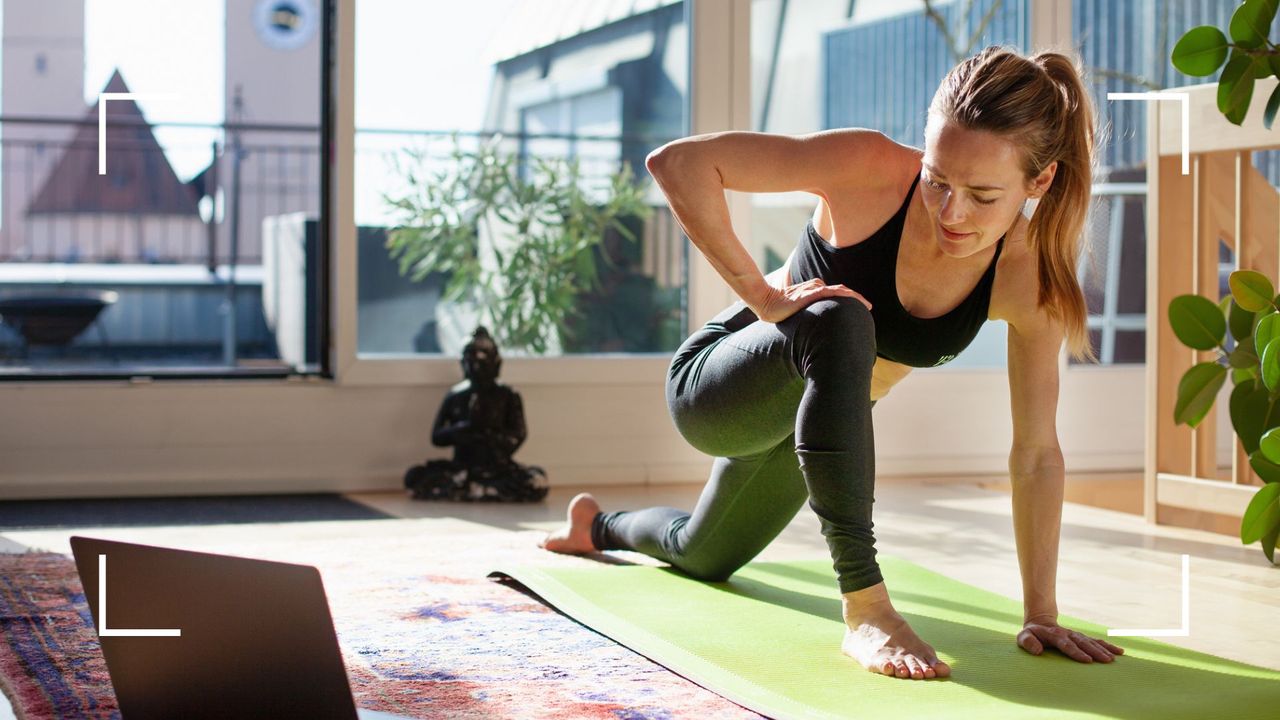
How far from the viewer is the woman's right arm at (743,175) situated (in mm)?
1827

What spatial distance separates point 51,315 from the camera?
682cm

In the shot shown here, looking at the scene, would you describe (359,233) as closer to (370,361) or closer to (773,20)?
(370,361)

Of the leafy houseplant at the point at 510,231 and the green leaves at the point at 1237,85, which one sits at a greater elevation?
the green leaves at the point at 1237,85

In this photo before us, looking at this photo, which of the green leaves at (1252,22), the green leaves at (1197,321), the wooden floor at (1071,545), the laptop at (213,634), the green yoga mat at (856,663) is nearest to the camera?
the laptop at (213,634)

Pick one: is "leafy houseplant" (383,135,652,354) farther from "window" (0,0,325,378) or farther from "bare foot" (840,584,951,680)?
"window" (0,0,325,378)

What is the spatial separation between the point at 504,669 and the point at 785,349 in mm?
555

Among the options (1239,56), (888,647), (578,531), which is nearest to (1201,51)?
(1239,56)

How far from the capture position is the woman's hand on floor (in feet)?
5.91

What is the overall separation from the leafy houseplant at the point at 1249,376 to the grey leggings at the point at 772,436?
0.64 m

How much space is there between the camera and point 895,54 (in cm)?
444

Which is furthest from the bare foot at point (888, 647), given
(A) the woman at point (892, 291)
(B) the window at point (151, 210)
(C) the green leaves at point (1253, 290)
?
(B) the window at point (151, 210)

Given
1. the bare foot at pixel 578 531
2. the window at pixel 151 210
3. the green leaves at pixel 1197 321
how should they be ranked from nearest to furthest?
the green leaves at pixel 1197 321 → the bare foot at pixel 578 531 → the window at pixel 151 210

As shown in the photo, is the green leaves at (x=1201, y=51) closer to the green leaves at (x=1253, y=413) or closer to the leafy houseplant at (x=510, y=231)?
the green leaves at (x=1253, y=413)

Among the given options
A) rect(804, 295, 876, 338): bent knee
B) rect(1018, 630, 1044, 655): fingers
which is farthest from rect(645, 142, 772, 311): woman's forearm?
rect(1018, 630, 1044, 655): fingers
